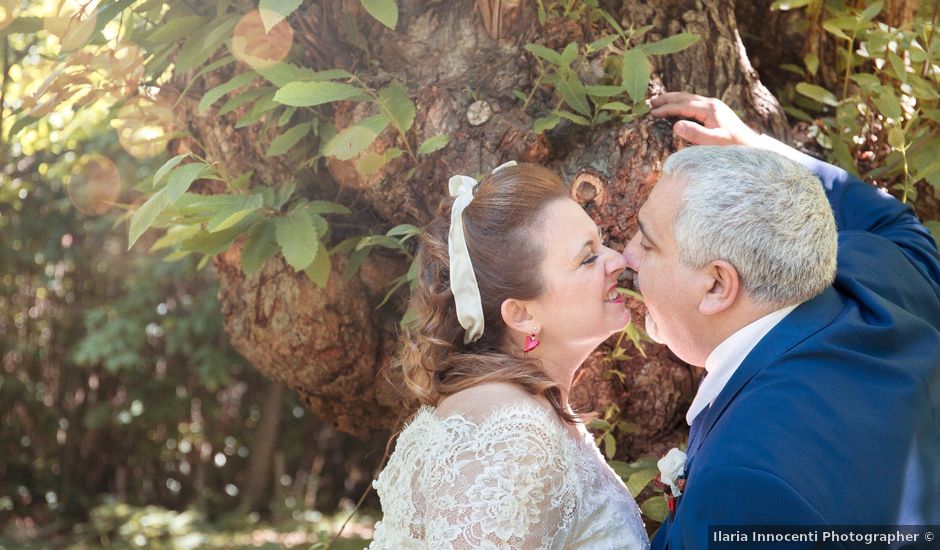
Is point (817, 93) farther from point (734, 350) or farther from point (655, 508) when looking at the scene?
point (655, 508)

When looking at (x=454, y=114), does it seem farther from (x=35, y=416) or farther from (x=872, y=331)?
(x=35, y=416)

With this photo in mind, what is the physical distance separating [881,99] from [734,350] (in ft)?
3.88

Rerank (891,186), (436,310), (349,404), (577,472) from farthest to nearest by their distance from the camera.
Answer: (349,404), (891,186), (436,310), (577,472)

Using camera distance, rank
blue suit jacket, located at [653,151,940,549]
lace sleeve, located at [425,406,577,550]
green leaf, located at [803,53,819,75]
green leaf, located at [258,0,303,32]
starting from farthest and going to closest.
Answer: green leaf, located at [803,53,819,75] < green leaf, located at [258,0,303,32] < lace sleeve, located at [425,406,577,550] < blue suit jacket, located at [653,151,940,549]

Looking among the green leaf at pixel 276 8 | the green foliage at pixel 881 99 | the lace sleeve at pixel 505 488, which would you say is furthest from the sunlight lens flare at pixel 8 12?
the green foliage at pixel 881 99

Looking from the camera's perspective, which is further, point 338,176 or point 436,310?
point 338,176

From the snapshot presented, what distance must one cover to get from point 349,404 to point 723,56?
6.56ft

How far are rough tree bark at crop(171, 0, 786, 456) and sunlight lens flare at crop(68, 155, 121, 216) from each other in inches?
134

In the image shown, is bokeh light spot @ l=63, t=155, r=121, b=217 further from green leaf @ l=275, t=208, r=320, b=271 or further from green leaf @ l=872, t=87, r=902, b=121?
green leaf @ l=872, t=87, r=902, b=121

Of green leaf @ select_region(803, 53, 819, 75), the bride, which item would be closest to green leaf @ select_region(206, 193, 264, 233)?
the bride

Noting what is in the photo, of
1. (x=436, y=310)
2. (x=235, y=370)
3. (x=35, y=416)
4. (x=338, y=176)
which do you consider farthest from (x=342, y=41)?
(x=35, y=416)

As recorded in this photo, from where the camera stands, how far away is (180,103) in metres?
3.35

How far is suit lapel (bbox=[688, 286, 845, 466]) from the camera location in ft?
6.46

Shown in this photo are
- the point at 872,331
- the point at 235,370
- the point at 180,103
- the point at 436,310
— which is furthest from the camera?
the point at 235,370
